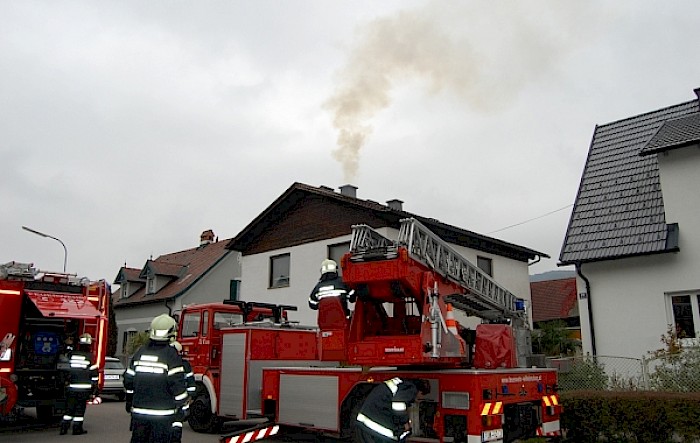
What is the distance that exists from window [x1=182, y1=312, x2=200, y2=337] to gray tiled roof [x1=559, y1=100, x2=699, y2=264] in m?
8.36

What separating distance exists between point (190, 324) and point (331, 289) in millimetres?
4449

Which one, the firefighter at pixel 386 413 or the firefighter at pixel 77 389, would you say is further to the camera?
the firefighter at pixel 77 389

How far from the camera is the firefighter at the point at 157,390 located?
6.70 m

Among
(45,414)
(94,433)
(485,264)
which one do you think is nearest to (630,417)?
(94,433)

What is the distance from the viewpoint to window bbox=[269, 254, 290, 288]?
22.4m

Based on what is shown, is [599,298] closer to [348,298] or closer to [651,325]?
[651,325]

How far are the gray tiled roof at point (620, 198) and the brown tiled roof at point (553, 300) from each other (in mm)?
16073

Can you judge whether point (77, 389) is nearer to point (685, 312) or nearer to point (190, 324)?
point (190, 324)

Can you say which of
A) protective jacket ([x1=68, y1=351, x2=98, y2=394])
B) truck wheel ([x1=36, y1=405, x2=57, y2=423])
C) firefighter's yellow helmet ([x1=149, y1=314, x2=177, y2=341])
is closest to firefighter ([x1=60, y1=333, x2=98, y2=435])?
protective jacket ([x1=68, y1=351, x2=98, y2=394])

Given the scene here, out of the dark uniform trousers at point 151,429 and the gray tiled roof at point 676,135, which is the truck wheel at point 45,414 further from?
the gray tiled roof at point 676,135

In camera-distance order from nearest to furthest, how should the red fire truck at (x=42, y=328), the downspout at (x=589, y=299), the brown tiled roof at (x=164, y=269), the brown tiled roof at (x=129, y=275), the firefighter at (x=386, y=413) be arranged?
the firefighter at (x=386, y=413), the red fire truck at (x=42, y=328), the downspout at (x=589, y=299), the brown tiled roof at (x=164, y=269), the brown tiled roof at (x=129, y=275)

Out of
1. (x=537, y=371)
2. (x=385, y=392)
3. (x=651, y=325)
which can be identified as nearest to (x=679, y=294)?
(x=651, y=325)

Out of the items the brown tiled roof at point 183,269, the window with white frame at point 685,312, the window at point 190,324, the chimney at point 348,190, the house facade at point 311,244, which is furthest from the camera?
the brown tiled roof at point 183,269

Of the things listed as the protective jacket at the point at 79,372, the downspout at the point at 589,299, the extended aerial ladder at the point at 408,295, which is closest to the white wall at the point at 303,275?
the downspout at the point at 589,299
